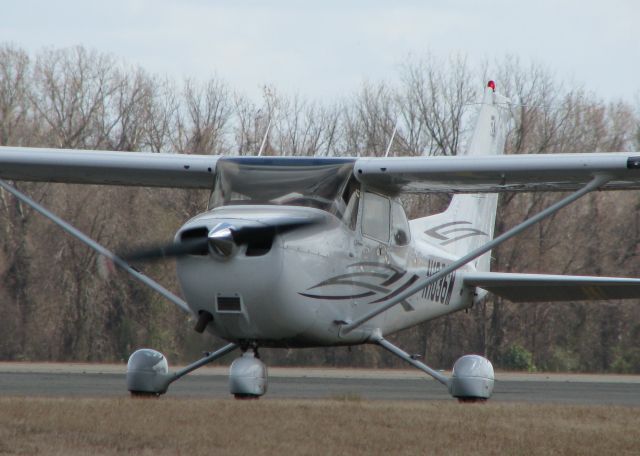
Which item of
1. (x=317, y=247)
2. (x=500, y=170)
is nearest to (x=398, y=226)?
(x=500, y=170)

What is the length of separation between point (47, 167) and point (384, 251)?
4.27m

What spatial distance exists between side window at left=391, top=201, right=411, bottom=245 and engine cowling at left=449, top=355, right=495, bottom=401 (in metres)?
1.73

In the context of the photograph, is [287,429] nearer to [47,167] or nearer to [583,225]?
[47,167]

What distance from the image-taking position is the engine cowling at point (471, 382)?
13.3 metres

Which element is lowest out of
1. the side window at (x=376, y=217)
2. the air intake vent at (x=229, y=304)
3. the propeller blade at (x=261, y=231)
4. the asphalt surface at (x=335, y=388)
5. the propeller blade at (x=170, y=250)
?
the asphalt surface at (x=335, y=388)

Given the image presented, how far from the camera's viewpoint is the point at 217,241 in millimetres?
10844

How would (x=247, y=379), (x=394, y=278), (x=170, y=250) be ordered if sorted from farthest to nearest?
1. (x=394, y=278)
2. (x=247, y=379)
3. (x=170, y=250)

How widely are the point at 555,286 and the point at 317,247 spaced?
448 centimetres

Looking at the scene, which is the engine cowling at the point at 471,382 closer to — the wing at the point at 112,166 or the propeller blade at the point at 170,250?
the wing at the point at 112,166

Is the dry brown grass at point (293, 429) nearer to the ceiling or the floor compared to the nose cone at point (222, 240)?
nearer to the floor

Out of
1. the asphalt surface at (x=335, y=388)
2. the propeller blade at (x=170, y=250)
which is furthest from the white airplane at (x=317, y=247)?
the asphalt surface at (x=335, y=388)

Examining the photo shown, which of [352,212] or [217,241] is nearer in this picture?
[217,241]

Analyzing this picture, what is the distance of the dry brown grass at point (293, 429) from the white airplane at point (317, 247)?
1083 millimetres

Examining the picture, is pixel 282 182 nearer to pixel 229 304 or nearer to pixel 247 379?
pixel 229 304
